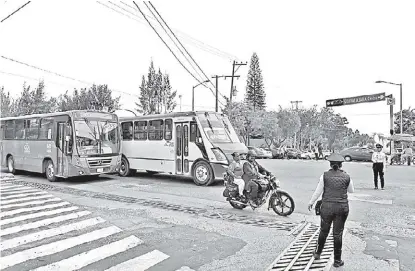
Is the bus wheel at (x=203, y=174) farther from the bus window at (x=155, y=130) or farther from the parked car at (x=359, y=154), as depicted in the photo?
the parked car at (x=359, y=154)

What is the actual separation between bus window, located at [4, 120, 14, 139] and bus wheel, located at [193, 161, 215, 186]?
945 cm

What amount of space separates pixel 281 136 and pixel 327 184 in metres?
54.4

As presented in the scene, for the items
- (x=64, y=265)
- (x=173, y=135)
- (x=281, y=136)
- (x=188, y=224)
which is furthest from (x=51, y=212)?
(x=281, y=136)

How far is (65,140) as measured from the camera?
14.9m

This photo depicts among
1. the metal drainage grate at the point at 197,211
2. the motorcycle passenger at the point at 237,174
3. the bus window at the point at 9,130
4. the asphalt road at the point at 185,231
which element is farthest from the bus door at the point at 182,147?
the bus window at the point at 9,130

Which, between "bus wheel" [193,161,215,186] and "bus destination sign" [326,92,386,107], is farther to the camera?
"bus destination sign" [326,92,386,107]

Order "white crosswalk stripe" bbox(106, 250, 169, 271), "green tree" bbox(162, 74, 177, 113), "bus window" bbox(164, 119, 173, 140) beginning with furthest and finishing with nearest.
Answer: "green tree" bbox(162, 74, 177, 113) → "bus window" bbox(164, 119, 173, 140) → "white crosswalk stripe" bbox(106, 250, 169, 271)

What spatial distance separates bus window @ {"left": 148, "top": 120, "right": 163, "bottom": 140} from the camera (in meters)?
16.5

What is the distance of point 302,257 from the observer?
5.84 m

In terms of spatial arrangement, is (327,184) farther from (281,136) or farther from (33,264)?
(281,136)

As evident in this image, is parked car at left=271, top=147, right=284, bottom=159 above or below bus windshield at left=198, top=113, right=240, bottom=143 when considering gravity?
below

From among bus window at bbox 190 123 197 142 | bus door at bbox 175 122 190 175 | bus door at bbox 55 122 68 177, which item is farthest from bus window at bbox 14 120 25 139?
bus window at bbox 190 123 197 142

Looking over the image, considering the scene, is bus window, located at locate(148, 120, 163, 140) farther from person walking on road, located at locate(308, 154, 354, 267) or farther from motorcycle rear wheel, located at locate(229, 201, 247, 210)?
person walking on road, located at locate(308, 154, 354, 267)

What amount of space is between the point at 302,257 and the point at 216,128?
375 inches
